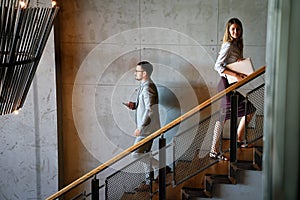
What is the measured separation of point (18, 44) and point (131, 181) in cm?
315

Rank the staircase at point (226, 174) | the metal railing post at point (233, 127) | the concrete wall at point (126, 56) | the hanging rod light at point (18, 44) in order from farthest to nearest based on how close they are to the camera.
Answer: the concrete wall at point (126, 56)
the metal railing post at point (233, 127)
the staircase at point (226, 174)
the hanging rod light at point (18, 44)

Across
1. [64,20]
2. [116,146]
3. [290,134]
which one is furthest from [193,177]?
[290,134]

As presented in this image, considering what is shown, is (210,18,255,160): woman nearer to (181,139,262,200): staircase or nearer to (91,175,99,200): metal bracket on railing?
(181,139,262,200): staircase

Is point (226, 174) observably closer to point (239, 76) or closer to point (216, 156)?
point (216, 156)

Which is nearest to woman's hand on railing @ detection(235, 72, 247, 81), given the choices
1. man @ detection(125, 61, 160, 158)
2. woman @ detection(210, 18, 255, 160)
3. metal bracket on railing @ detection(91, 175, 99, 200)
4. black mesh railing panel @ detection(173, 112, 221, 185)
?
woman @ detection(210, 18, 255, 160)

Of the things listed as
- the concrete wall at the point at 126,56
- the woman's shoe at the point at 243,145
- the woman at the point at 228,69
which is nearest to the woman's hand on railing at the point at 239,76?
the woman at the point at 228,69

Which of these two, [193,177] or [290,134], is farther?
[193,177]

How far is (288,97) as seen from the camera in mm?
648

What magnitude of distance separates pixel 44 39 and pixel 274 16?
1.30 m

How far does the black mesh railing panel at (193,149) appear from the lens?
4.29 m

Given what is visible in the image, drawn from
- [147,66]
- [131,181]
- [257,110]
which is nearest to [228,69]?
[257,110]

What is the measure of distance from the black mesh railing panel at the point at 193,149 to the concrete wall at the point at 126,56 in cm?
129

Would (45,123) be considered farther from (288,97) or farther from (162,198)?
(288,97)

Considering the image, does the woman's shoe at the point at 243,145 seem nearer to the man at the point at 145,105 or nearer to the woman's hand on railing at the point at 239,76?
the woman's hand on railing at the point at 239,76
